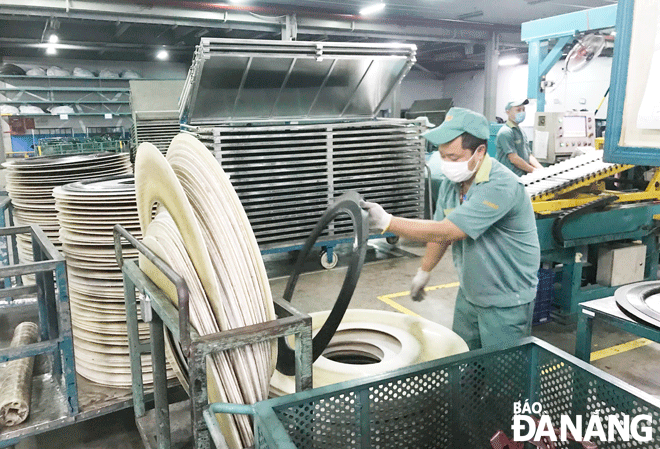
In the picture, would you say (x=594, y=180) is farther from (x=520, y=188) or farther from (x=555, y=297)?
(x=520, y=188)

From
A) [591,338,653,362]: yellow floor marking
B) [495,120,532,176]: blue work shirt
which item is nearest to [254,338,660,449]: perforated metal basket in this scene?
[591,338,653,362]: yellow floor marking

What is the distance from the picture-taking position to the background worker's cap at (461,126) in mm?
2158

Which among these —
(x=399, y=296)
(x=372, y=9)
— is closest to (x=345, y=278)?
(x=399, y=296)

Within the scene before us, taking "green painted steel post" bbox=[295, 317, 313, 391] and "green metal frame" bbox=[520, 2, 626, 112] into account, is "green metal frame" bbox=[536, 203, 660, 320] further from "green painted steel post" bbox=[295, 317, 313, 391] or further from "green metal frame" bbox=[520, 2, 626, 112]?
"green painted steel post" bbox=[295, 317, 313, 391]

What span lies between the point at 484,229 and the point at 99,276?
1.87 m

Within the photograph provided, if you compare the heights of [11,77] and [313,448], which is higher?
[11,77]

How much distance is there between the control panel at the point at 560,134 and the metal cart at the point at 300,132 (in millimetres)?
1276

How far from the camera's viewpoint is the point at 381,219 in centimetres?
209

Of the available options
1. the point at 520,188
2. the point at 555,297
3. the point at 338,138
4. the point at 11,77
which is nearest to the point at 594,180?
the point at 555,297

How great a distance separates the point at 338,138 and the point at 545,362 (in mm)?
4217

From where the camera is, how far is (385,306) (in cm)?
473

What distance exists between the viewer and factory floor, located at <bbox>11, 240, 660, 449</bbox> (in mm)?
2787

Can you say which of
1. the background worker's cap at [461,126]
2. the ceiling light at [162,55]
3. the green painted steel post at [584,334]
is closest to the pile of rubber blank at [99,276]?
the background worker's cap at [461,126]

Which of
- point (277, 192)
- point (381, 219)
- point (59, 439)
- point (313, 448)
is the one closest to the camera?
point (313, 448)
